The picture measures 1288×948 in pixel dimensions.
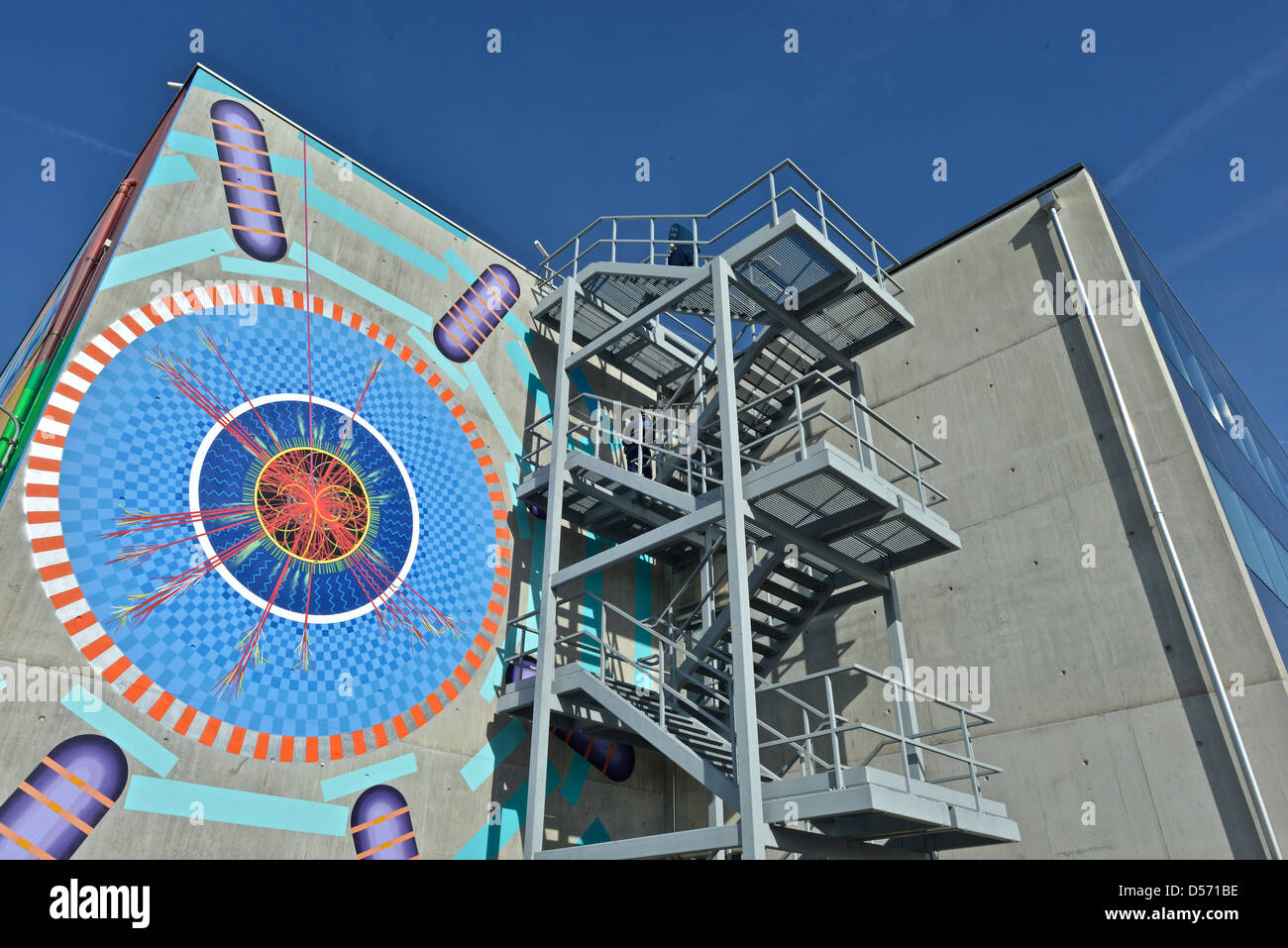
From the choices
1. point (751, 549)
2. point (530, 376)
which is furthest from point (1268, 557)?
point (530, 376)

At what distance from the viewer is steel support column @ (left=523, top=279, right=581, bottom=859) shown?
11.0 meters

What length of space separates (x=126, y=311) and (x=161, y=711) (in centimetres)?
499

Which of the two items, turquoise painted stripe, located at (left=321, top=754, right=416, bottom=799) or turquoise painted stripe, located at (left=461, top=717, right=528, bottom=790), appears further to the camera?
turquoise painted stripe, located at (left=461, top=717, right=528, bottom=790)

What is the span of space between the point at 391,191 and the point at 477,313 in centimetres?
250

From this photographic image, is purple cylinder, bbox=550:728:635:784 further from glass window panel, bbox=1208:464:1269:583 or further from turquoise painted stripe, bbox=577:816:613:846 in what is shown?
glass window panel, bbox=1208:464:1269:583

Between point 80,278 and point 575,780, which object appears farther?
point 575,780

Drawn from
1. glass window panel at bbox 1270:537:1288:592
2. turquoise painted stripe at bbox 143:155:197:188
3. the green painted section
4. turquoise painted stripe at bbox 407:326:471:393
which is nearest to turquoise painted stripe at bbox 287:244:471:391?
turquoise painted stripe at bbox 407:326:471:393

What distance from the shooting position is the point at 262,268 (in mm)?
12266

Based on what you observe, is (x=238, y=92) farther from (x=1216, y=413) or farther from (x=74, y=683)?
(x=1216, y=413)

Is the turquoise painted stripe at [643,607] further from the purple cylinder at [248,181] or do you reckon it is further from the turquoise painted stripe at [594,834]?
the purple cylinder at [248,181]

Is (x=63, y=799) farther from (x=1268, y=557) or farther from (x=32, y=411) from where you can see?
(x=1268, y=557)

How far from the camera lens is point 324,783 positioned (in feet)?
34.0

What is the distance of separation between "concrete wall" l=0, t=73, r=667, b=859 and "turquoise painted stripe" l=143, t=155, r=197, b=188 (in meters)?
0.09

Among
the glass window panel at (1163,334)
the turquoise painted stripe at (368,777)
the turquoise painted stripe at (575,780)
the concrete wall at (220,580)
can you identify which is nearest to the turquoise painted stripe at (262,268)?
the concrete wall at (220,580)
